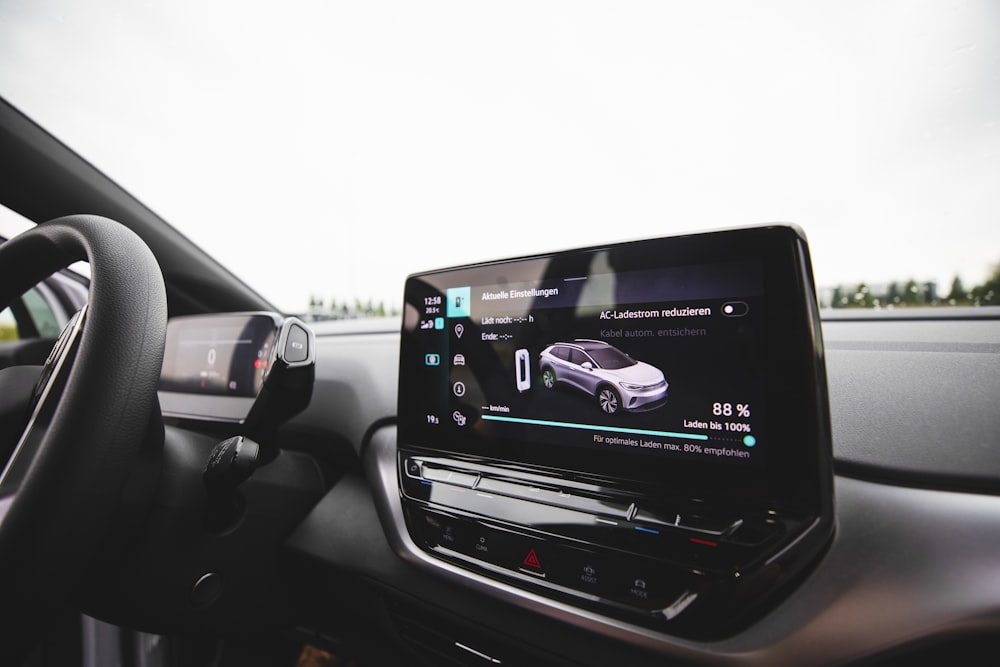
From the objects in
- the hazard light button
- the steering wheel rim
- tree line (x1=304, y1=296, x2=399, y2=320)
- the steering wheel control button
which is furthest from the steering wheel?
tree line (x1=304, y1=296, x2=399, y2=320)

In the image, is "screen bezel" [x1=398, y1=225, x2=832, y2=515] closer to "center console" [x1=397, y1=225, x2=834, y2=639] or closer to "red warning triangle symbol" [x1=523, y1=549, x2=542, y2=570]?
"center console" [x1=397, y1=225, x2=834, y2=639]

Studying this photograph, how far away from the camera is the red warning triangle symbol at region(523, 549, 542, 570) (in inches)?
36.7

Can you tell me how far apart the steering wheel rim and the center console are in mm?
556

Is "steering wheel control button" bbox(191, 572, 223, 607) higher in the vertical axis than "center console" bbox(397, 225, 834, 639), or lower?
lower

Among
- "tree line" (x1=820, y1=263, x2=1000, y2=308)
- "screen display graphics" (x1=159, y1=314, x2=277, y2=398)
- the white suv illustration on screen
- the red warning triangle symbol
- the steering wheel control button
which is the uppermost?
"tree line" (x1=820, y1=263, x2=1000, y2=308)

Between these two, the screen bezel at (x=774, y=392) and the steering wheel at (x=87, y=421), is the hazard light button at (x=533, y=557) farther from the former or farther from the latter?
the steering wheel at (x=87, y=421)

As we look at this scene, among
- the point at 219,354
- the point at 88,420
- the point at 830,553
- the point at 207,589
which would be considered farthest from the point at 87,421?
the point at 830,553

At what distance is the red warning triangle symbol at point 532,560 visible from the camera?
0.93m

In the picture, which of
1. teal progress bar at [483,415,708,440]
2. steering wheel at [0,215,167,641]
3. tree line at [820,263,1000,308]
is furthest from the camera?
tree line at [820,263,1000,308]

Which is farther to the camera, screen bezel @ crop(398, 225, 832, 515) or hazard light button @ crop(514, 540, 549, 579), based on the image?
hazard light button @ crop(514, 540, 549, 579)

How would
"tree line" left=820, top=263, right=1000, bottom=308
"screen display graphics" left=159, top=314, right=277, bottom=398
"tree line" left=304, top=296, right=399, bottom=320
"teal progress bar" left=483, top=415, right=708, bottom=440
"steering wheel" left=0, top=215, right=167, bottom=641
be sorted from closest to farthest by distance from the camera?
"steering wheel" left=0, top=215, right=167, bottom=641, "teal progress bar" left=483, top=415, right=708, bottom=440, "tree line" left=820, top=263, right=1000, bottom=308, "screen display graphics" left=159, top=314, right=277, bottom=398, "tree line" left=304, top=296, right=399, bottom=320

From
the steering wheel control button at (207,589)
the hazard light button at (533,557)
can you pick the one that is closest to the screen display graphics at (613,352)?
the hazard light button at (533,557)

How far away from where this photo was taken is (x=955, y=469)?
28.9 inches

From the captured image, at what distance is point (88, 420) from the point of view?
73 centimetres
